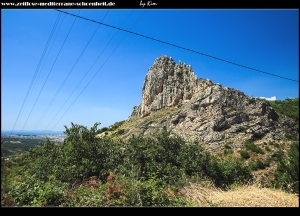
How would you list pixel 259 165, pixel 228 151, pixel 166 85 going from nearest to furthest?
pixel 259 165, pixel 228 151, pixel 166 85

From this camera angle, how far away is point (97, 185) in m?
7.10

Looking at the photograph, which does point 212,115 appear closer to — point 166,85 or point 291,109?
point 291,109

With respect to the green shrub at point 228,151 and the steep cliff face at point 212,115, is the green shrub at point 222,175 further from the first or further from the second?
the green shrub at point 228,151

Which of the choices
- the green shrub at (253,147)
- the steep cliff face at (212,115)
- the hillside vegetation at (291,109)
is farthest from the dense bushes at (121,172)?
the green shrub at (253,147)

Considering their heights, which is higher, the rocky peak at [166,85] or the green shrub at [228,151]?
the rocky peak at [166,85]

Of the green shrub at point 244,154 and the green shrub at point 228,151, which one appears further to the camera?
the green shrub at point 228,151

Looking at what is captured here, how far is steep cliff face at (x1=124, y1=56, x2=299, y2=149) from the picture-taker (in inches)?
1713

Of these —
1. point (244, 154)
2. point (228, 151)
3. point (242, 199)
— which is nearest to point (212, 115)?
point (228, 151)

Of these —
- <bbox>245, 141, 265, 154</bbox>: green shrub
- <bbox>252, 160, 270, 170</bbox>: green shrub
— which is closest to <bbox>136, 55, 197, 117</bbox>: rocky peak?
<bbox>245, 141, 265, 154</bbox>: green shrub

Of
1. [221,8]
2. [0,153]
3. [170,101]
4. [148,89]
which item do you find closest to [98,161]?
[0,153]

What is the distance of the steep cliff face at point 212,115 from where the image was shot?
4350cm

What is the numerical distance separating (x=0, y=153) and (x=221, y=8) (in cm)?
641

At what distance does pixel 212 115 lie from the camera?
48656 millimetres
